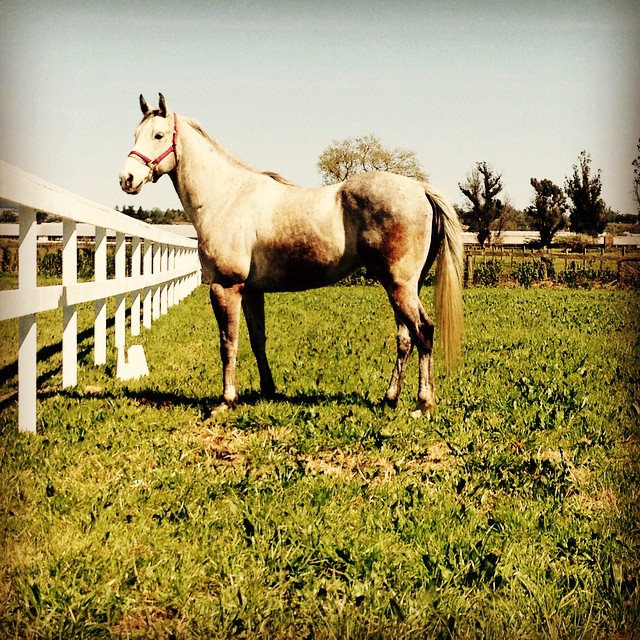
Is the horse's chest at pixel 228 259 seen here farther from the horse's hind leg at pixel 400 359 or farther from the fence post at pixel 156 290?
the fence post at pixel 156 290

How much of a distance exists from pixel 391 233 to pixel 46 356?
4547mm

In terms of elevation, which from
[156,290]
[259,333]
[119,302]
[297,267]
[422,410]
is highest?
[297,267]

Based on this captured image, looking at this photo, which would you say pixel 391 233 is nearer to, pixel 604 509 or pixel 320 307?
pixel 604 509

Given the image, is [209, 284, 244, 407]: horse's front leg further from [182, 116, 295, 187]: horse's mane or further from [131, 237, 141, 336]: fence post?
[131, 237, 141, 336]: fence post

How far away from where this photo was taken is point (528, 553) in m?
2.51

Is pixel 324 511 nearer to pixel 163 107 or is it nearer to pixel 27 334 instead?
pixel 27 334

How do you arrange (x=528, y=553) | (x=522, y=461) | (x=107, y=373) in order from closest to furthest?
(x=528, y=553) < (x=522, y=461) < (x=107, y=373)

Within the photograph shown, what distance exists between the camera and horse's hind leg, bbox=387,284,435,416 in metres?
4.52

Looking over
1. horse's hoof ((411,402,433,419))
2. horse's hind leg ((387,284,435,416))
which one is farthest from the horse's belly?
horse's hoof ((411,402,433,419))

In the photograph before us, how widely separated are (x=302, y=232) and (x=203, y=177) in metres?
0.95

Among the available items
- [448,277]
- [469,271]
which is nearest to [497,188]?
[448,277]

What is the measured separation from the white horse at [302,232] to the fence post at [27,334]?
2.43 ft

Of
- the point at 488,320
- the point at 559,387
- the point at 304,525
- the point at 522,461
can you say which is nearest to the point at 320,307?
the point at 488,320

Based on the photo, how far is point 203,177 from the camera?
190 inches
